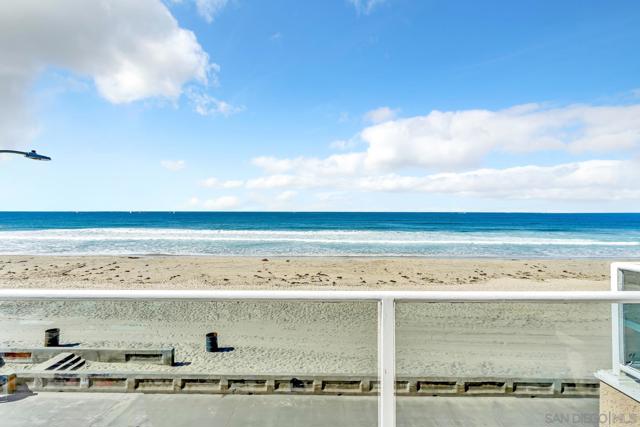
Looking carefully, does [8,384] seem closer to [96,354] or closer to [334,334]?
[96,354]

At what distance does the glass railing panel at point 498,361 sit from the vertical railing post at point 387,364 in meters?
0.03

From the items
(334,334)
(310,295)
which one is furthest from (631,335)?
(310,295)

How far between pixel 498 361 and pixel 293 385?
3.15ft

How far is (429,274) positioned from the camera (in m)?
19.9

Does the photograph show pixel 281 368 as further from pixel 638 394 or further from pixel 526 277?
pixel 526 277

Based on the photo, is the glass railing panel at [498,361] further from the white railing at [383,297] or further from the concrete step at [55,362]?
the concrete step at [55,362]

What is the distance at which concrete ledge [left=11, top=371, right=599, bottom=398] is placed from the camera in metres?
1.78

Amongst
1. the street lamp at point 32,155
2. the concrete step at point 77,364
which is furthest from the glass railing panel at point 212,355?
the street lamp at point 32,155

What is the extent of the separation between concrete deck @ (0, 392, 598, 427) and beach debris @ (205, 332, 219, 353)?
0.71 ft

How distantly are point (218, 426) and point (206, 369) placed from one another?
0.25m

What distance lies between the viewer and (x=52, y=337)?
69.9 inches

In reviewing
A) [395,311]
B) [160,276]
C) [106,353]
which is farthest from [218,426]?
[160,276]

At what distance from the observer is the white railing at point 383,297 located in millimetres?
1679

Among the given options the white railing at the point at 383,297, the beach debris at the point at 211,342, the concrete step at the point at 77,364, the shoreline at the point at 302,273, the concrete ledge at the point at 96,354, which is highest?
the white railing at the point at 383,297
